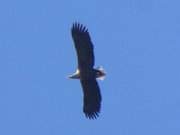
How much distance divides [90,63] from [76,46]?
746mm

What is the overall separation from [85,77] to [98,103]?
105 cm

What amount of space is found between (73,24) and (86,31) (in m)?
0.55

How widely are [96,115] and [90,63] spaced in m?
2.04

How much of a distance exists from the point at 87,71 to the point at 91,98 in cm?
101

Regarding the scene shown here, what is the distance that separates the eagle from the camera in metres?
45.8

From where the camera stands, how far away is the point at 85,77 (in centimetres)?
Result: 4619

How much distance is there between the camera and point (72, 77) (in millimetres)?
46625

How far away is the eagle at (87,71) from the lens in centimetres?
4581

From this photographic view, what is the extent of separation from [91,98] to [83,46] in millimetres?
1893

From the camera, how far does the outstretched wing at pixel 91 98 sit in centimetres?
4634

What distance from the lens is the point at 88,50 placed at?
150ft

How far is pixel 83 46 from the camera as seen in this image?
45.8 metres

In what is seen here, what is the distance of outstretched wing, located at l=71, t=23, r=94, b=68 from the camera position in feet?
150

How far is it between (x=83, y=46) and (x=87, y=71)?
0.89 metres
